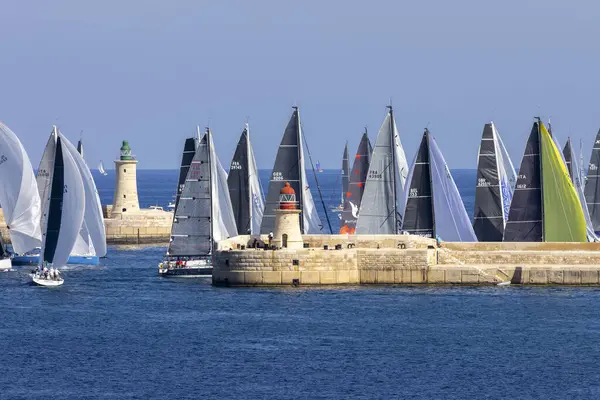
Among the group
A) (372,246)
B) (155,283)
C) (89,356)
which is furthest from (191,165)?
(89,356)

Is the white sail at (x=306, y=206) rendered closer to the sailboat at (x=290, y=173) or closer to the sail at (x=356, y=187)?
the sailboat at (x=290, y=173)

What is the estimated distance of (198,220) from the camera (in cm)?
7988

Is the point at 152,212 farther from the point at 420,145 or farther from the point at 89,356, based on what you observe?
the point at 89,356

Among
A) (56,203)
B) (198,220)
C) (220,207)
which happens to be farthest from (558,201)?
(56,203)

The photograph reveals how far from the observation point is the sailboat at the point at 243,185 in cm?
8262

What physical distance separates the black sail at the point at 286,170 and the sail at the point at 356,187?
20.3ft

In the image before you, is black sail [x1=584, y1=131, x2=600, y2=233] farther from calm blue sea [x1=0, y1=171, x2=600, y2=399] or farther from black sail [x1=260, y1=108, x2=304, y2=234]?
black sail [x1=260, y1=108, x2=304, y2=234]

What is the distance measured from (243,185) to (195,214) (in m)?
→ 3.93

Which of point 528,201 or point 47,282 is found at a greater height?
point 528,201

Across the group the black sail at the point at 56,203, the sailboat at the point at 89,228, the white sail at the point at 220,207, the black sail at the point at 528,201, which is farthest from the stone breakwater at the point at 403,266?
the sailboat at the point at 89,228

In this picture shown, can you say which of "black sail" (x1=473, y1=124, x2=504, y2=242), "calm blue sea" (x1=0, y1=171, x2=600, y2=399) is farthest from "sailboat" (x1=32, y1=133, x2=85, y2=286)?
"black sail" (x1=473, y1=124, x2=504, y2=242)

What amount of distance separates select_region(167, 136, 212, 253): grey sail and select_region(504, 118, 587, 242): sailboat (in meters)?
15.1

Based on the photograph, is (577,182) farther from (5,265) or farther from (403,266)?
(5,265)

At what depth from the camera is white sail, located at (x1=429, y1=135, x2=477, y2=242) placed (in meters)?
76.2
